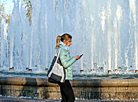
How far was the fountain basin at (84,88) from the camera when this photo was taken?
4859 millimetres

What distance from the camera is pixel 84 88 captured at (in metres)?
4.97

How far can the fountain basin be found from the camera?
191 inches

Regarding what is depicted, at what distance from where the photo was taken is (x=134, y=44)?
14.3 metres

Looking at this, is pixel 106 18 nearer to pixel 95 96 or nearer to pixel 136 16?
pixel 136 16

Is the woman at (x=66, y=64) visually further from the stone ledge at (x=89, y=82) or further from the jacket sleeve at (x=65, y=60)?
the stone ledge at (x=89, y=82)

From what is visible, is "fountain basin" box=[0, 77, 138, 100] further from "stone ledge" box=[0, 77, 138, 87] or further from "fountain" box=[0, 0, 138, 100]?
"fountain" box=[0, 0, 138, 100]

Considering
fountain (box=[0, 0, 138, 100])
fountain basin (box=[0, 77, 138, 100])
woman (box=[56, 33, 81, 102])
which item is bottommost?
fountain basin (box=[0, 77, 138, 100])

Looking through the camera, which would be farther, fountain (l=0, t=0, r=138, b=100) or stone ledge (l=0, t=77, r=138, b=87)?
fountain (l=0, t=0, r=138, b=100)

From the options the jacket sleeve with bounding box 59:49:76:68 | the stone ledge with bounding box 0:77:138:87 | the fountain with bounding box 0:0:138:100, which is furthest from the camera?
the fountain with bounding box 0:0:138:100

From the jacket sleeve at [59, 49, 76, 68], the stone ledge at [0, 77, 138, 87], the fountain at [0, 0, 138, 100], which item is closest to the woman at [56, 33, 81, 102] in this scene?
the jacket sleeve at [59, 49, 76, 68]

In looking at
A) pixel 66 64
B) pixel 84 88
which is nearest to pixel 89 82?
pixel 84 88

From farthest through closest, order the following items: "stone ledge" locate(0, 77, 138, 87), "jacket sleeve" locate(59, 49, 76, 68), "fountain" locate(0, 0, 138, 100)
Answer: "fountain" locate(0, 0, 138, 100)
"stone ledge" locate(0, 77, 138, 87)
"jacket sleeve" locate(59, 49, 76, 68)

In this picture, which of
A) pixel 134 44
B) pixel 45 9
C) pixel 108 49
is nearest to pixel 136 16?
pixel 134 44

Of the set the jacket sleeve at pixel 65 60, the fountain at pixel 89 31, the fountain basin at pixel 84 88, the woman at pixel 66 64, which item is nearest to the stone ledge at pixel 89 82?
the fountain basin at pixel 84 88
